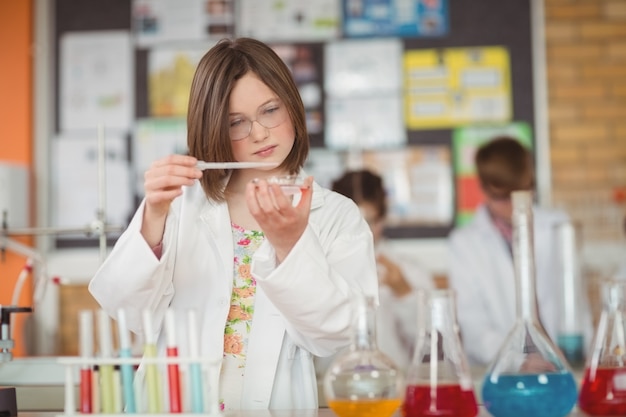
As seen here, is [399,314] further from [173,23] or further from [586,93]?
[173,23]

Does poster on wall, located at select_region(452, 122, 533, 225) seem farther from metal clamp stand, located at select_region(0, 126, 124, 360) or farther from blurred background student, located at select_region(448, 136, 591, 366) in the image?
metal clamp stand, located at select_region(0, 126, 124, 360)

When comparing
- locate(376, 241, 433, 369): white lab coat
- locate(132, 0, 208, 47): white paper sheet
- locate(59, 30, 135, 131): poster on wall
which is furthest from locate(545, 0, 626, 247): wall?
locate(59, 30, 135, 131): poster on wall


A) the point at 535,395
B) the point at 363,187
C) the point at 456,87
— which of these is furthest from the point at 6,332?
the point at 456,87

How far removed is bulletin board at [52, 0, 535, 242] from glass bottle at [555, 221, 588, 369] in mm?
753

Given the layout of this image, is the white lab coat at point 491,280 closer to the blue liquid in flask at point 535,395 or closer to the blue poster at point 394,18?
the blue poster at point 394,18

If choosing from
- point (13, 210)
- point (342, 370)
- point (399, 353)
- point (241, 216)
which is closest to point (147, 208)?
point (241, 216)

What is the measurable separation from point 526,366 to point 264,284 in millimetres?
454

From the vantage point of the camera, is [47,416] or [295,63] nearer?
[47,416]

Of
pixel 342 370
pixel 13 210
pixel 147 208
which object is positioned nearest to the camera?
pixel 342 370

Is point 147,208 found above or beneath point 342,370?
above

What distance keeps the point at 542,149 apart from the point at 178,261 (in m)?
3.16

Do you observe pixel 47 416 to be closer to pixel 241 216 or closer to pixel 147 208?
pixel 147 208

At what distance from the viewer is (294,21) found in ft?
15.8

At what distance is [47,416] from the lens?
1565 mm
